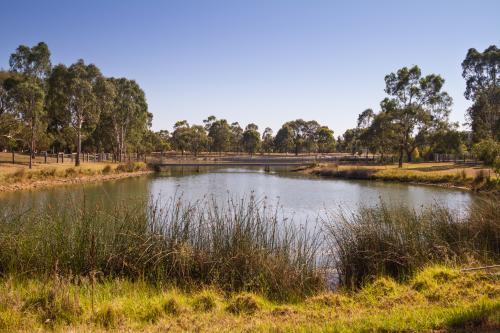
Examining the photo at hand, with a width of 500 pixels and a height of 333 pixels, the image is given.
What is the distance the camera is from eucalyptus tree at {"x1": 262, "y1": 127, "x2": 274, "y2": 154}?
11812 centimetres

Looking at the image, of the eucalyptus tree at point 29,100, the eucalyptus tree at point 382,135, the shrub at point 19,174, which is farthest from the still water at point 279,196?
the eucalyptus tree at point 382,135

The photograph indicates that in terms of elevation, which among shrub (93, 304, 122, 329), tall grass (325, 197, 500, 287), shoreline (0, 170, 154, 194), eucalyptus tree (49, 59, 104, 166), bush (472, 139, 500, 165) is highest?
eucalyptus tree (49, 59, 104, 166)

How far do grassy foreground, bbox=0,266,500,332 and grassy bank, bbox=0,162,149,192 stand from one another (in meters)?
24.5

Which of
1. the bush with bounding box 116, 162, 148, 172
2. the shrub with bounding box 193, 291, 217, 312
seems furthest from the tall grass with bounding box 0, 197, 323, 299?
the bush with bounding box 116, 162, 148, 172

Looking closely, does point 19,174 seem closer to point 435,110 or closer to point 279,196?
point 279,196

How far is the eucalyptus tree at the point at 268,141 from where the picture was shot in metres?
118

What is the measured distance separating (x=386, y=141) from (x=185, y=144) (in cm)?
5069

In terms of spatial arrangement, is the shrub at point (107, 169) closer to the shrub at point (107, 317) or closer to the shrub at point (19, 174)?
the shrub at point (19, 174)

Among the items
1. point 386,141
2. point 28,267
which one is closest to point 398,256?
point 28,267

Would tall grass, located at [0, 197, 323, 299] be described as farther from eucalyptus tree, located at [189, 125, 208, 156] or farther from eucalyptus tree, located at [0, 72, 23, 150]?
eucalyptus tree, located at [189, 125, 208, 156]

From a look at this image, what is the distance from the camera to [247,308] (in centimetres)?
577

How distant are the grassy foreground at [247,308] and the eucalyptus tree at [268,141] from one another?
361 feet

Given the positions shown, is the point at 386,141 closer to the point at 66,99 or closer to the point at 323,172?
the point at 323,172

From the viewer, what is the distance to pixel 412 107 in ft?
159
